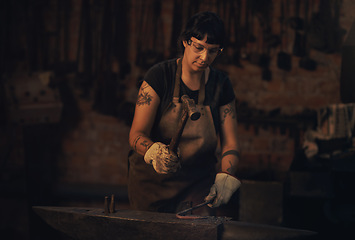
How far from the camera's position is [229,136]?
7.41 ft

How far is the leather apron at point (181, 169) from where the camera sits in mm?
2217

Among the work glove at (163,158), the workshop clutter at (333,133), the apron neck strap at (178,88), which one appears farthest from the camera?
the workshop clutter at (333,133)

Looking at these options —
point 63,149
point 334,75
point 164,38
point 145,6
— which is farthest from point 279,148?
point 63,149

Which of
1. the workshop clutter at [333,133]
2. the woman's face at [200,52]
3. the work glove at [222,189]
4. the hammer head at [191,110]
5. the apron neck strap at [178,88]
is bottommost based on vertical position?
the work glove at [222,189]

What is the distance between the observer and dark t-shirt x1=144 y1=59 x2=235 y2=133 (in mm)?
2170

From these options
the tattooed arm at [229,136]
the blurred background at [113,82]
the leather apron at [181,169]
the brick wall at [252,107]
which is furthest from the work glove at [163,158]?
the brick wall at [252,107]

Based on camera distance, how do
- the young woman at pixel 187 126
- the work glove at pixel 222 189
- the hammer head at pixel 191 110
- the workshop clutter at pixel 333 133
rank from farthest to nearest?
the workshop clutter at pixel 333 133 < the young woman at pixel 187 126 < the work glove at pixel 222 189 < the hammer head at pixel 191 110

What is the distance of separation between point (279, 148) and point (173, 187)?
201 cm

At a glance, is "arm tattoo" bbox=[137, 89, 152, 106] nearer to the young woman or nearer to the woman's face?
the young woman

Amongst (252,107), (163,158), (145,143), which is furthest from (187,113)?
(252,107)

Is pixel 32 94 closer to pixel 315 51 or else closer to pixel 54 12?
pixel 54 12

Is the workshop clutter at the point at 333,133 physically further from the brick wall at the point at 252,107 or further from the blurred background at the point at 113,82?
the brick wall at the point at 252,107

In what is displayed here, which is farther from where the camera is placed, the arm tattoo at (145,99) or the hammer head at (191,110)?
the arm tattoo at (145,99)

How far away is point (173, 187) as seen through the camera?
7.43 feet
